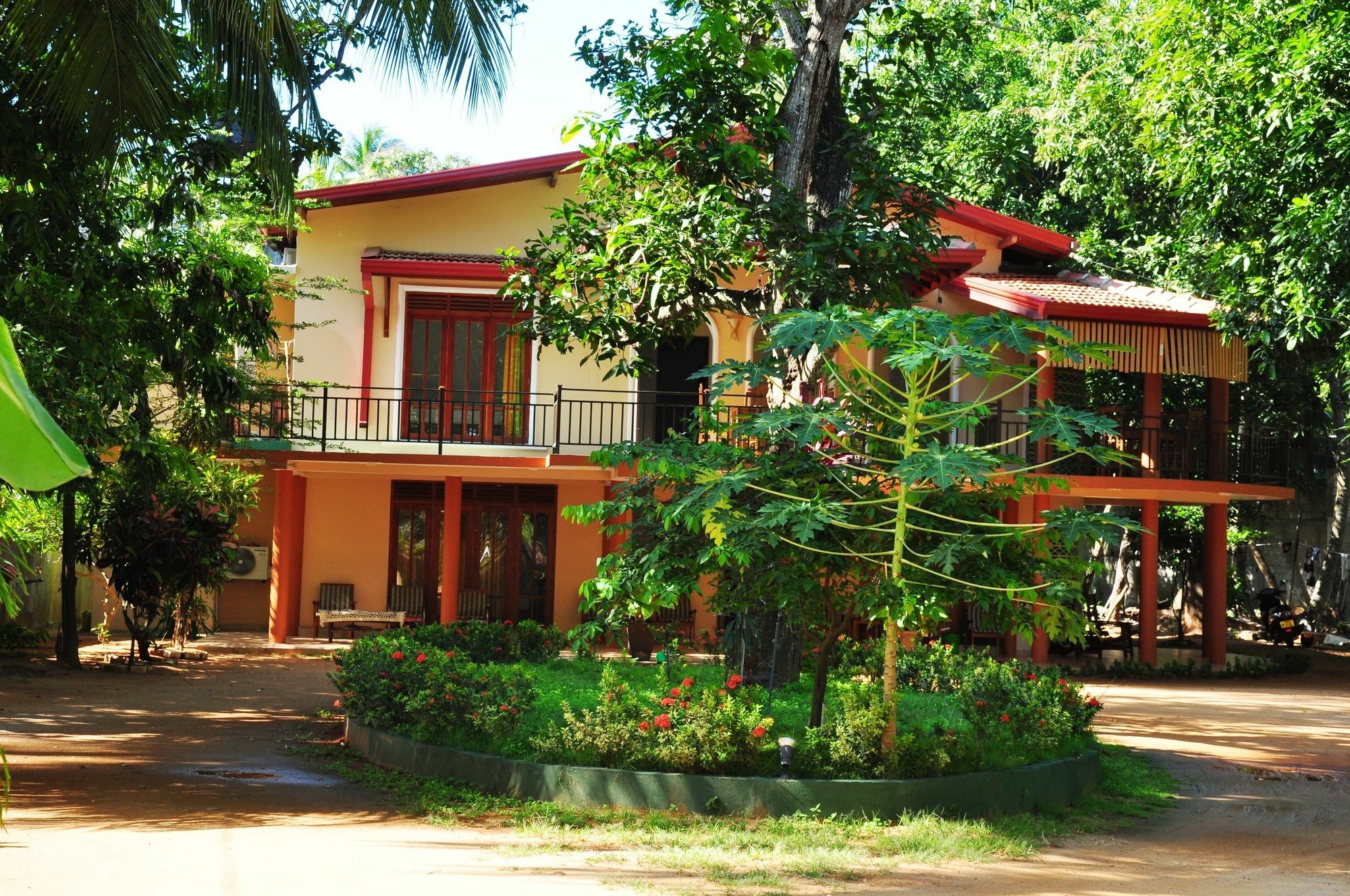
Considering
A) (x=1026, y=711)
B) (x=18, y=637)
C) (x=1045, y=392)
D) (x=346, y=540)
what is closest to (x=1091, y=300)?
(x=1045, y=392)

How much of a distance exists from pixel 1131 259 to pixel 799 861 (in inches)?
607

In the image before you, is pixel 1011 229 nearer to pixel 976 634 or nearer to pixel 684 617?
pixel 976 634

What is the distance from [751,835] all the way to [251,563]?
549 inches

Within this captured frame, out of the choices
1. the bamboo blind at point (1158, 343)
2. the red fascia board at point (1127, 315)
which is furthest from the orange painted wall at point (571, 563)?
the bamboo blind at point (1158, 343)

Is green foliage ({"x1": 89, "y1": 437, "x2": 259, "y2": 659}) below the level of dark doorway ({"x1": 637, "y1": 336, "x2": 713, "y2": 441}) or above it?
below

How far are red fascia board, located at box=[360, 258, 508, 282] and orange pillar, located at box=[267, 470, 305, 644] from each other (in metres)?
3.11

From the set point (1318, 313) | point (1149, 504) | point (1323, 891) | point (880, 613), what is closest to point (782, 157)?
point (880, 613)

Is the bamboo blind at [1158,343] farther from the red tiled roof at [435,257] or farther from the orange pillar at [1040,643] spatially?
the red tiled roof at [435,257]

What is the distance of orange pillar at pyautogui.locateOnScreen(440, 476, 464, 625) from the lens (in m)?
17.0

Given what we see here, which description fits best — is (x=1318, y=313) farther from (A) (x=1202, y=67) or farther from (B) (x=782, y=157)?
(B) (x=782, y=157)

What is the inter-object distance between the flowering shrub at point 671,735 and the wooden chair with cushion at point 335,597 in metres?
11.3

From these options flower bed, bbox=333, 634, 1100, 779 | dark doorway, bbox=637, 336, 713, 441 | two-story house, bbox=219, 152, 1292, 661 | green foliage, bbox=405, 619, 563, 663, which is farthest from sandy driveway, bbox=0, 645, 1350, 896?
dark doorway, bbox=637, 336, 713, 441

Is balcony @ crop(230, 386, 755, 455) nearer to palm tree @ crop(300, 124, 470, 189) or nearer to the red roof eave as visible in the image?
the red roof eave

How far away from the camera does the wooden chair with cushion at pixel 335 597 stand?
736 inches
